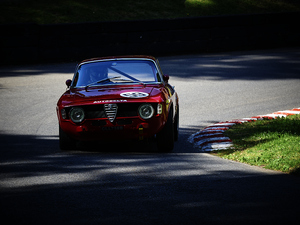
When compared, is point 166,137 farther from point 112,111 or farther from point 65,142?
point 65,142

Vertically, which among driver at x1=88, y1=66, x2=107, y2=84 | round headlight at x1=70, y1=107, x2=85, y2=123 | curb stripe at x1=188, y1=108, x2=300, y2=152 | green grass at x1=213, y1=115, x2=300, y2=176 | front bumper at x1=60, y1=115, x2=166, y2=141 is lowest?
curb stripe at x1=188, y1=108, x2=300, y2=152

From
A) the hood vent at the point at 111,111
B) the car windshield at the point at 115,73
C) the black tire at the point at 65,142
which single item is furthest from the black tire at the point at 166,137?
the black tire at the point at 65,142

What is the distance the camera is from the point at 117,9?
1051 inches

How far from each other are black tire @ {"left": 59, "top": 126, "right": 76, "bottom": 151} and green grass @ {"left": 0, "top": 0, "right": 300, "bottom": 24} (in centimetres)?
1749

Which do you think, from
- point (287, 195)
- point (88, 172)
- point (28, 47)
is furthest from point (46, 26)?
point (287, 195)

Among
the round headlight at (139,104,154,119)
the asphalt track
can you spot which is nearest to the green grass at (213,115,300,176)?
the asphalt track

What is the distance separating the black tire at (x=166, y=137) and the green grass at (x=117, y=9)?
58.9ft

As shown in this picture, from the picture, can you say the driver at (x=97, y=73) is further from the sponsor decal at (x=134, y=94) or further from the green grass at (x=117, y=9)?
the green grass at (x=117, y=9)

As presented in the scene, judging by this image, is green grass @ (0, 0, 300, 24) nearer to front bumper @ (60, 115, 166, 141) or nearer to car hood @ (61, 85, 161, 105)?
car hood @ (61, 85, 161, 105)

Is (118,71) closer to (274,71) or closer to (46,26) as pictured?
A: (274,71)

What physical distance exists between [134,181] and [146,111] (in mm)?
1665

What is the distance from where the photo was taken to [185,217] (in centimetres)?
393

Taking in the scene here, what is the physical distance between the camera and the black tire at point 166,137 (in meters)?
6.87

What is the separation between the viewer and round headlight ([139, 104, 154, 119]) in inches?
262
